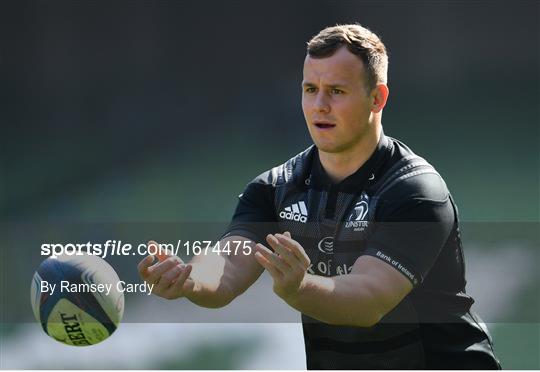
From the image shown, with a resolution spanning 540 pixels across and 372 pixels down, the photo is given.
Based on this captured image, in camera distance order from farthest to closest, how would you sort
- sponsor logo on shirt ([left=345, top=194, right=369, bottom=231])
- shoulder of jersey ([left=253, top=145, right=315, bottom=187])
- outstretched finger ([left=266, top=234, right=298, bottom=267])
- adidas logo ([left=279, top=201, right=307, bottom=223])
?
1. shoulder of jersey ([left=253, top=145, right=315, bottom=187])
2. adidas logo ([left=279, top=201, right=307, bottom=223])
3. sponsor logo on shirt ([left=345, top=194, right=369, bottom=231])
4. outstretched finger ([left=266, top=234, right=298, bottom=267])

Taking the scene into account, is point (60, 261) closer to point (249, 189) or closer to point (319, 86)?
point (249, 189)

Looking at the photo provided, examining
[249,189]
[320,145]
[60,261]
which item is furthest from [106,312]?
[320,145]

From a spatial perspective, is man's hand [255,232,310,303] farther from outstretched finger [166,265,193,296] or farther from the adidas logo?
the adidas logo

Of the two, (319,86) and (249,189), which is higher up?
(319,86)

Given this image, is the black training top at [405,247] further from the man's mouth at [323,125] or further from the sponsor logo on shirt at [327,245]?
the man's mouth at [323,125]

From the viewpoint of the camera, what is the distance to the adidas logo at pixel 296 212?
5371 mm

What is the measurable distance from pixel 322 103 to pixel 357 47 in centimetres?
38

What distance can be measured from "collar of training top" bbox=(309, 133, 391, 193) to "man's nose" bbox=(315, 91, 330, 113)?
0.38 metres

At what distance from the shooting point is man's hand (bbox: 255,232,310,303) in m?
3.99

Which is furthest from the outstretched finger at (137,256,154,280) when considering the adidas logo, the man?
the adidas logo

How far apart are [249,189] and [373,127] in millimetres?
836

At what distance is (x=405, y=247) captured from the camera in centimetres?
486

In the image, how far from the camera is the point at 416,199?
496 cm

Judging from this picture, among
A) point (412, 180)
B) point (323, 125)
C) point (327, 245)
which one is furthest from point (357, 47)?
point (327, 245)
